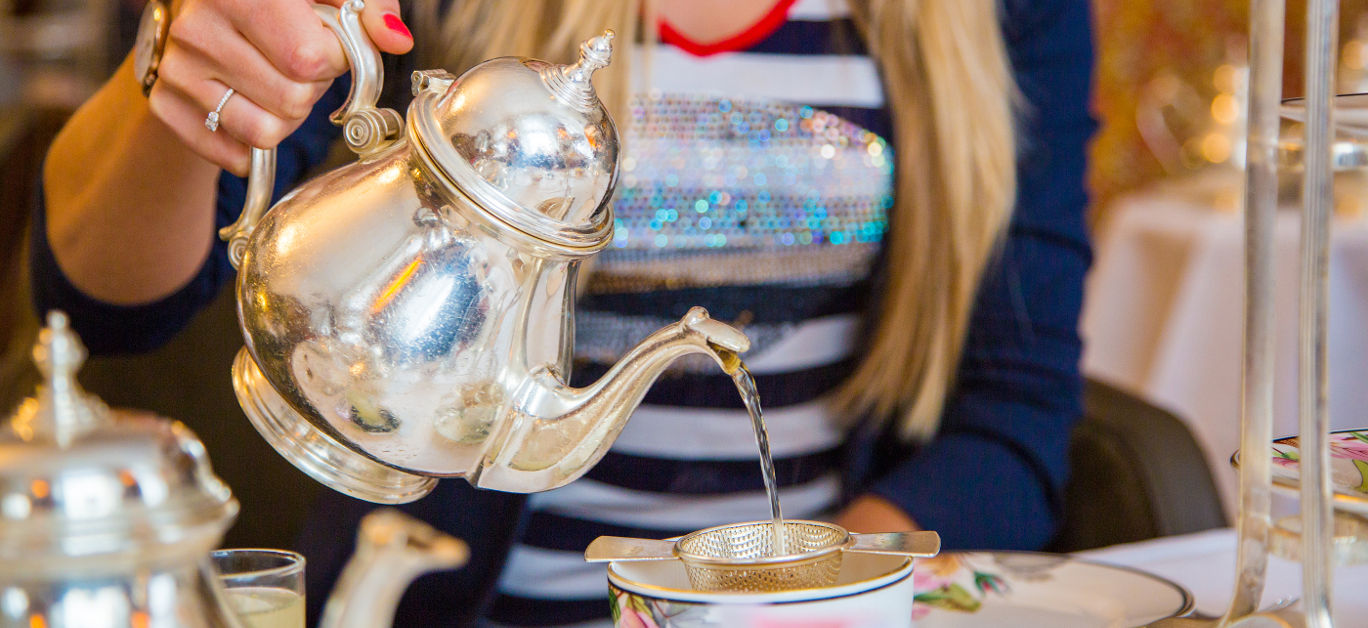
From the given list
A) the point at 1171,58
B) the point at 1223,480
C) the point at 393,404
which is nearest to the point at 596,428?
the point at 393,404

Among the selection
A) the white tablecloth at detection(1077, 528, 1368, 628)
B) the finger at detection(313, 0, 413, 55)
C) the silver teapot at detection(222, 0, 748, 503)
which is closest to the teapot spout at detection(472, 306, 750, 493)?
the silver teapot at detection(222, 0, 748, 503)

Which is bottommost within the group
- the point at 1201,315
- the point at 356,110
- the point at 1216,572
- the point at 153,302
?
the point at 1201,315

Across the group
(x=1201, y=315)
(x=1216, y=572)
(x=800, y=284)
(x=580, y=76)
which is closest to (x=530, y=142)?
(x=580, y=76)

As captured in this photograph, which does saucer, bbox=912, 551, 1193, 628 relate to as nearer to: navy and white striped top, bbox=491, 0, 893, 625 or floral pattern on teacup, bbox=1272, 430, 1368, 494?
floral pattern on teacup, bbox=1272, 430, 1368, 494

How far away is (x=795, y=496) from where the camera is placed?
78 centimetres

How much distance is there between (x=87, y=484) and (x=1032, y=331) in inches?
27.7

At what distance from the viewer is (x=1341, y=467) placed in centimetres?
35

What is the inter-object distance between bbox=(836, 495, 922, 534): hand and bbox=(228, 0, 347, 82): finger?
1.42 feet

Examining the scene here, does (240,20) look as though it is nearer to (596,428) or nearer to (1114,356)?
(596,428)

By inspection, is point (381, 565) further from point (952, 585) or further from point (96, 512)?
point (952, 585)

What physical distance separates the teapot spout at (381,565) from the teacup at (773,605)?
77 millimetres

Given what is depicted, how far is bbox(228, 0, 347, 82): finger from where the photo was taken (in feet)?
1.15

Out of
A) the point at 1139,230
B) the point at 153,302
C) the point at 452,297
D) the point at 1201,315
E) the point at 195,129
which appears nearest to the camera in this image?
the point at 452,297

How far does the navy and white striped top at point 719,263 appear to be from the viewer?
0.72 meters
